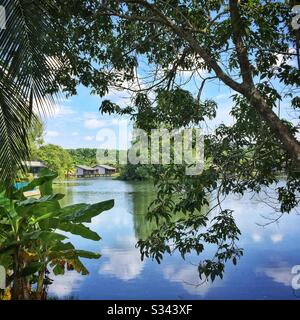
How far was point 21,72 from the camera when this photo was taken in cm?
246

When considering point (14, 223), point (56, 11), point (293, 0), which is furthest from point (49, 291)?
point (293, 0)

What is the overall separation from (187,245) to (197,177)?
42 cm

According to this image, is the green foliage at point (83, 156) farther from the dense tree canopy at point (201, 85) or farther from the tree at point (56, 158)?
the dense tree canopy at point (201, 85)

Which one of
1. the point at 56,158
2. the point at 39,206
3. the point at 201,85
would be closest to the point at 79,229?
the point at 39,206

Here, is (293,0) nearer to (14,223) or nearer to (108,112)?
(108,112)

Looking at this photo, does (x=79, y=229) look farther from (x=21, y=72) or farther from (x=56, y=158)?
(x=56, y=158)

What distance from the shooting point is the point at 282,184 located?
3.61 meters

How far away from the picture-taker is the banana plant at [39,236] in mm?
3627

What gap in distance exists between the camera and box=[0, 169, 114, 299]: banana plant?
3627 mm

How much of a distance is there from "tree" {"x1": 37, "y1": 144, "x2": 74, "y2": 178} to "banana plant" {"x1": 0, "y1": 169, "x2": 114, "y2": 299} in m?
6.34

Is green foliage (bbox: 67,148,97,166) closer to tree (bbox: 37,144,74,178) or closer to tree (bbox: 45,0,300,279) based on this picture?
tree (bbox: 37,144,74,178)

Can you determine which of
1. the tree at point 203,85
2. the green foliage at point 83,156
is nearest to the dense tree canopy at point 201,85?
the tree at point 203,85

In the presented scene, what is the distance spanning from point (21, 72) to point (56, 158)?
8.20 meters

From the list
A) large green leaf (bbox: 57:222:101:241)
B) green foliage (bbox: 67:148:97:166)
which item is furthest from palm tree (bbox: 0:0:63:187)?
green foliage (bbox: 67:148:97:166)
